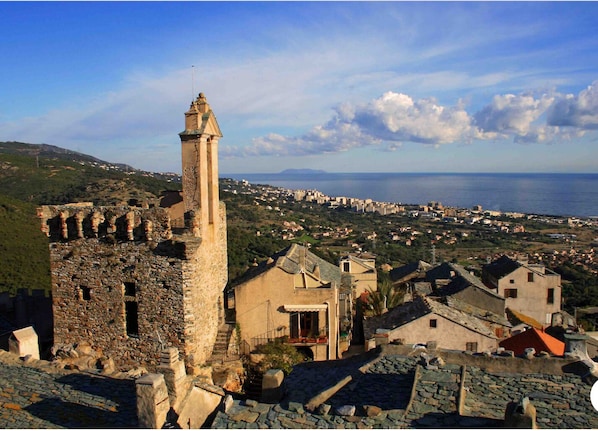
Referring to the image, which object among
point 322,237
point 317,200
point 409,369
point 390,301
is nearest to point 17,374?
point 409,369

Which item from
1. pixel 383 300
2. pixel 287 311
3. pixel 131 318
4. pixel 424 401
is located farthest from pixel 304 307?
pixel 424 401

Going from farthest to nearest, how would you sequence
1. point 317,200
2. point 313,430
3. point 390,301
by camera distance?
point 317,200, point 390,301, point 313,430

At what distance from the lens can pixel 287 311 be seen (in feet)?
56.4

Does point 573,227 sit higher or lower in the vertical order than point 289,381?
lower

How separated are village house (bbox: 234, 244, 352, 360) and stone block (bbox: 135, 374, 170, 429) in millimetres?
8605

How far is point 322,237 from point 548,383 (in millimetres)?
65325

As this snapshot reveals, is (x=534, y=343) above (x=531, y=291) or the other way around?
above

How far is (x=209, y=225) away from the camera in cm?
1498

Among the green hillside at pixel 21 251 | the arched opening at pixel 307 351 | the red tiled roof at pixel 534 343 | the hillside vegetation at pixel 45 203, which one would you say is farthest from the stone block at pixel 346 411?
the green hillside at pixel 21 251

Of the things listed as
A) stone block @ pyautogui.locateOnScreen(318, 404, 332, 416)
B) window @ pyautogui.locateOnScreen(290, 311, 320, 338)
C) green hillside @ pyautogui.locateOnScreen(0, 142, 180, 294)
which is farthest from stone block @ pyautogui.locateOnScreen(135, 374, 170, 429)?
green hillside @ pyautogui.locateOnScreen(0, 142, 180, 294)

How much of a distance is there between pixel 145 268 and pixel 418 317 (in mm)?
9595

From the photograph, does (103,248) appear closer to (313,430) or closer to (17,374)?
(17,374)

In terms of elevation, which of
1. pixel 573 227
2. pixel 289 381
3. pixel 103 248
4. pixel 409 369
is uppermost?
pixel 103 248

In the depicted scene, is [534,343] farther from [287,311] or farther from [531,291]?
[531,291]
